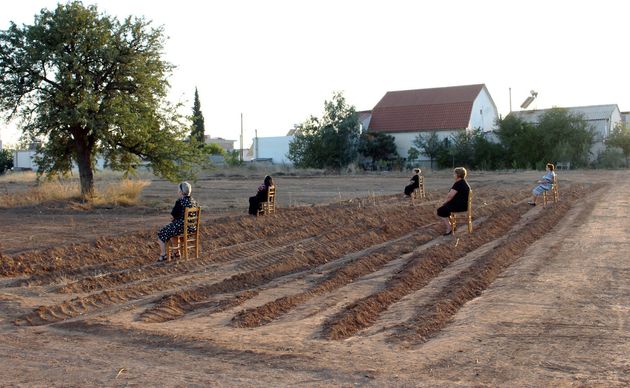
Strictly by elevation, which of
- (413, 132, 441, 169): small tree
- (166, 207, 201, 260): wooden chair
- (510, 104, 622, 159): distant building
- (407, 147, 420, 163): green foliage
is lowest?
(166, 207, 201, 260): wooden chair

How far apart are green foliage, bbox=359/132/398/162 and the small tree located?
2.46 metres

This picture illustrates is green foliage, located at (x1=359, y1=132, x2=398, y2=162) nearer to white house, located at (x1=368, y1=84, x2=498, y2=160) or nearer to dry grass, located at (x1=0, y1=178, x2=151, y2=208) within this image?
white house, located at (x1=368, y1=84, x2=498, y2=160)

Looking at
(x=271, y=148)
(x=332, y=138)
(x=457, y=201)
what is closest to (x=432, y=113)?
(x=332, y=138)

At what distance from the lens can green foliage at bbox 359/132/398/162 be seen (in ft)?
211

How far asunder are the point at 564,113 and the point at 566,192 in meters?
32.0

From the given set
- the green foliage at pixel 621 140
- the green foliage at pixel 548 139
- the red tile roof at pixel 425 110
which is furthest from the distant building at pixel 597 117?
the red tile roof at pixel 425 110

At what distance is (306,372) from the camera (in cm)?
596

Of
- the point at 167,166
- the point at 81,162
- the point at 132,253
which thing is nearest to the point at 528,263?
the point at 132,253

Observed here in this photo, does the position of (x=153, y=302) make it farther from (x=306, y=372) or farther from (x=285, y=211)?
(x=285, y=211)

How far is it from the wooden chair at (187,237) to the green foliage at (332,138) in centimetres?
4979

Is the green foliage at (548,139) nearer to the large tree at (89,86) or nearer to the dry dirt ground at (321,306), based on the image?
the large tree at (89,86)

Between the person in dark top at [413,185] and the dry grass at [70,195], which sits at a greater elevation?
the person in dark top at [413,185]

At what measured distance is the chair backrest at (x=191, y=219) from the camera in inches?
489

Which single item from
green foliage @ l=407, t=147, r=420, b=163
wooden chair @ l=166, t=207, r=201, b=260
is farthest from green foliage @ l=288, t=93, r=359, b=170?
wooden chair @ l=166, t=207, r=201, b=260
